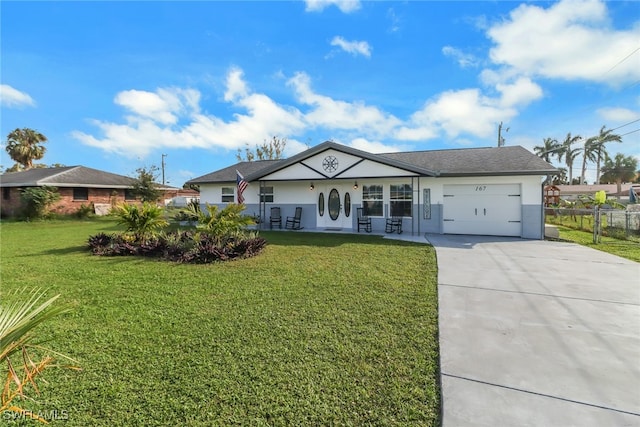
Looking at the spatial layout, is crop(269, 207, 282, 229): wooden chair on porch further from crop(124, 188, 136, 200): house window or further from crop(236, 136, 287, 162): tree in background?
crop(236, 136, 287, 162): tree in background

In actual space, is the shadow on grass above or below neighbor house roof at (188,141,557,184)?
below

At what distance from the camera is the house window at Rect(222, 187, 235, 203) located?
1702 cm

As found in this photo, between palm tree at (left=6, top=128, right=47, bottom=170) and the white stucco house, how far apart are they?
36197 millimetres

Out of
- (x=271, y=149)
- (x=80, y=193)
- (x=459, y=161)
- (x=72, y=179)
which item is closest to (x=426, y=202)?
(x=459, y=161)

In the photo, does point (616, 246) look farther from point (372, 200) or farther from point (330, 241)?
point (330, 241)

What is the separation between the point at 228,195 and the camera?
674 inches

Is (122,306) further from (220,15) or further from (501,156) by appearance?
(501,156)

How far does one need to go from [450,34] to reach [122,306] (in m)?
13.7

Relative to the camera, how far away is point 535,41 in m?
11.5

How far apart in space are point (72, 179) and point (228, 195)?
1397 cm

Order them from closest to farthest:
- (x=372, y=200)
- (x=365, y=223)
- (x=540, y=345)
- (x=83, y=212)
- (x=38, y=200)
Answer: (x=540, y=345)
(x=365, y=223)
(x=372, y=200)
(x=38, y=200)
(x=83, y=212)

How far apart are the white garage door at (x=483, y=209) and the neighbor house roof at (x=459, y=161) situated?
2.44 ft

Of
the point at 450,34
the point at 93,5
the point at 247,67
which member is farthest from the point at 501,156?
the point at 93,5

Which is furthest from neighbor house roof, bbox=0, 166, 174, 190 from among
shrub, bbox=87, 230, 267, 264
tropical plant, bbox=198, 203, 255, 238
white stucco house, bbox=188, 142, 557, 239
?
tropical plant, bbox=198, 203, 255, 238
